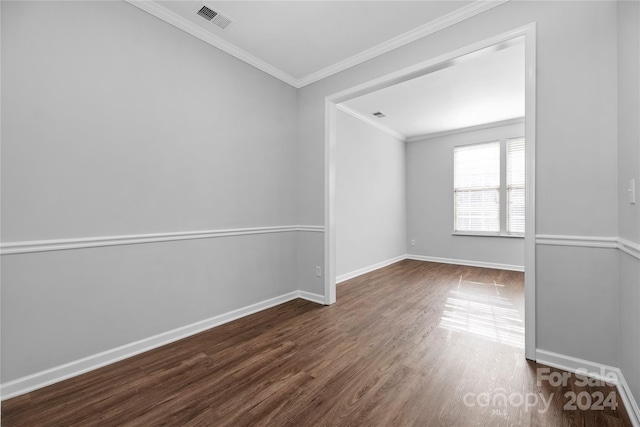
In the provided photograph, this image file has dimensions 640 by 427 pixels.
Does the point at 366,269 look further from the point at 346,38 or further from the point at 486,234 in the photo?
the point at 346,38

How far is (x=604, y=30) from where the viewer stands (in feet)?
5.82

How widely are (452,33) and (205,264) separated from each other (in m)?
3.07

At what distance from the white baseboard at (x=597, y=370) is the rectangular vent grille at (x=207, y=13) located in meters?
3.74

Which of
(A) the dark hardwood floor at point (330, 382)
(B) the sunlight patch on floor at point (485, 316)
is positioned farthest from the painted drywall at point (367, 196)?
(A) the dark hardwood floor at point (330, 382)

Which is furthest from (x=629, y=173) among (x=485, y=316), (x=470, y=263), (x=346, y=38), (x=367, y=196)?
(x=470, y=263)

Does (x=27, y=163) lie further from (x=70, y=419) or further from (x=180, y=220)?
(x=70, y=419)

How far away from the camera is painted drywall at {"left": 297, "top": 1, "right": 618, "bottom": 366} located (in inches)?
69.3

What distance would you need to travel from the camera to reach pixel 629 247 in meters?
1.48

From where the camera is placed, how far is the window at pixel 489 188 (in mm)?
5102

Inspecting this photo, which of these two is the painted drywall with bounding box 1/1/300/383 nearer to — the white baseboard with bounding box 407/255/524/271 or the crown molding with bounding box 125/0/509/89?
the crown molding with bounding box 125/0/509/89

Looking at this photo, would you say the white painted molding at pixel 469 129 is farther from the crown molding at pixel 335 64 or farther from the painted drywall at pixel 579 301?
the painted drywall at pixel 579 301

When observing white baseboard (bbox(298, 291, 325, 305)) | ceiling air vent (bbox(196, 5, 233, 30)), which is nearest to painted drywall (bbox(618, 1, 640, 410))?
white baseboard (bbox(298, 291, 325, 305))

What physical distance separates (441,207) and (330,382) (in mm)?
5046

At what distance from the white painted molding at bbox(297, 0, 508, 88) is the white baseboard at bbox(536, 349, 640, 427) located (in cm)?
270
